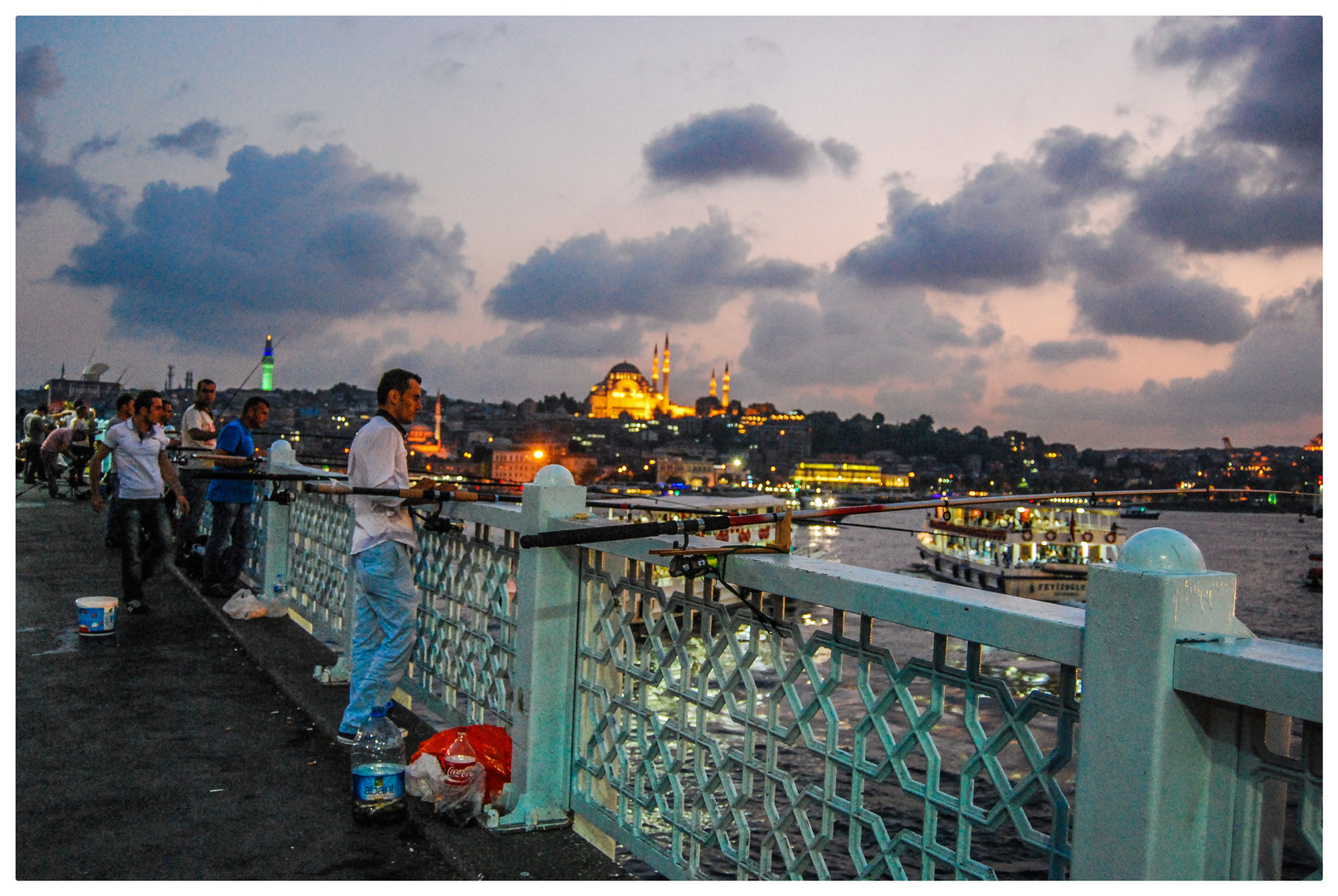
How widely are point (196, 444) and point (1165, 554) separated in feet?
29.5

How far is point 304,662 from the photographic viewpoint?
5.64 meters

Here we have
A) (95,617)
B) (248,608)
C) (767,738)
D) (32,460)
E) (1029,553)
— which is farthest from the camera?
(1029,553)

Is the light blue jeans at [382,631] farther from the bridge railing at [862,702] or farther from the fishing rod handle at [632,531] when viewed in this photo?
the fishing rod handle at [632,531]

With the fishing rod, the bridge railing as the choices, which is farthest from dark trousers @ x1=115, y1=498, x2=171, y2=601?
the fishing rod

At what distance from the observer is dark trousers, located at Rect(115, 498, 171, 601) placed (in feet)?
22.7

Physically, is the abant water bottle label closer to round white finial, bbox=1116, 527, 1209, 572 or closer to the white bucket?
round white finial, bbox=1116, 527, 1209, 572

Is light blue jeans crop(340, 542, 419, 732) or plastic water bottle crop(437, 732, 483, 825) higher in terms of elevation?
light blue jeans crop(340, 542, 419, 732)

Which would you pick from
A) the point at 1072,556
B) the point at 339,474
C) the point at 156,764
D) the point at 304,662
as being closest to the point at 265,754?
the point at 156,764

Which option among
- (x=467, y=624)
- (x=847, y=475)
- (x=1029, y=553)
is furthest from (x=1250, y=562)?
(x=467, y=624)

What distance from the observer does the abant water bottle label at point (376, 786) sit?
3480 mm

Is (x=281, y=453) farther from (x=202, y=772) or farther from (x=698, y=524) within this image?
(x=698, y=524)

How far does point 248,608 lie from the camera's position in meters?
6.80

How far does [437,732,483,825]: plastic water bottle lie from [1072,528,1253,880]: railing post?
7.84 ft

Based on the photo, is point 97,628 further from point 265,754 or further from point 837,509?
point 837,509
